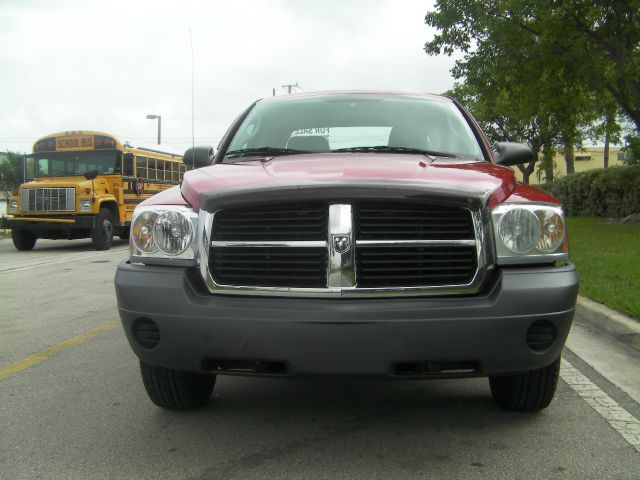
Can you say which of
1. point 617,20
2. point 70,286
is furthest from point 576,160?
point 70,286

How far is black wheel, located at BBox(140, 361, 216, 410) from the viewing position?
3.39 metres

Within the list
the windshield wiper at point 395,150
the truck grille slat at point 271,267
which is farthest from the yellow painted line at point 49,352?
the windshield wiper at point 395,150

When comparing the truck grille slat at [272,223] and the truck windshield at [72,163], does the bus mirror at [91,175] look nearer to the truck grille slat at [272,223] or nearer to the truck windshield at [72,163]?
the truck windshield at [72,163]

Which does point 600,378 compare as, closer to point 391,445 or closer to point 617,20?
point 391,445

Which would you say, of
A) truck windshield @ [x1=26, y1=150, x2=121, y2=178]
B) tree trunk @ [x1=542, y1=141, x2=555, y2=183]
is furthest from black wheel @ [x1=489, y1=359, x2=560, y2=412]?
tree trunk @ [x1=542, y1=141, x2=555, y2=183]

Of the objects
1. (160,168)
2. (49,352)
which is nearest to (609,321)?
(49,352)

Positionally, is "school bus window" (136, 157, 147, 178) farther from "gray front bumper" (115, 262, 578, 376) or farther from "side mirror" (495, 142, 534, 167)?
"gray front bumper" (115, 262, 578, 376)

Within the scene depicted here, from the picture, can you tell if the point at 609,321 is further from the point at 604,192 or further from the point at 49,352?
the point at 604,192

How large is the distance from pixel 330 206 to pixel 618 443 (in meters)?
1.72

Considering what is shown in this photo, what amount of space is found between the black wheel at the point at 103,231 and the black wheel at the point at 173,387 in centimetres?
1271

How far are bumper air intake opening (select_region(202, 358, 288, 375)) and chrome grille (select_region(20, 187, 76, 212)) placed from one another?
44.3 ft

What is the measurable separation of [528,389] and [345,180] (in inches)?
55.8

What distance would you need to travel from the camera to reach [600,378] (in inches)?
168

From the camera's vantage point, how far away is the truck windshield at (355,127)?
405cm
